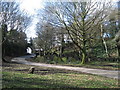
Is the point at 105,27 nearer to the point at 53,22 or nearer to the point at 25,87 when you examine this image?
the point at 53,22

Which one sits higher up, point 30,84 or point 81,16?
point 81,16

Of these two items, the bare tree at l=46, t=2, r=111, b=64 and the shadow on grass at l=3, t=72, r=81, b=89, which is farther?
the bare tree at l=46, t=2, r=111, b=64

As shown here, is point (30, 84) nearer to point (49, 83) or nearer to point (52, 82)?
point (49, 83)

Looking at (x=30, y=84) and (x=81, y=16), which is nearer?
(x=30, y=84)

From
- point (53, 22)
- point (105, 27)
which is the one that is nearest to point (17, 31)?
point (53, 22)

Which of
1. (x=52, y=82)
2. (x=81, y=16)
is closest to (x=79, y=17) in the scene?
(x=81, y=16)

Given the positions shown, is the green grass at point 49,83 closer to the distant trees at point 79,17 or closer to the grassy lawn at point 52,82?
the grassy lawn at point 52,82

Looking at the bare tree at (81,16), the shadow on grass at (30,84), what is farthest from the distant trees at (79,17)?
the shadow on grass at (30,84)

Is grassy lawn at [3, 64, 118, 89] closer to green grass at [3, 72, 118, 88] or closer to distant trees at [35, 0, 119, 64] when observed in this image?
green grass at [3, 72, 118, 88]

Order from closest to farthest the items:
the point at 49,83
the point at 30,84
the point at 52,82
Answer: the point at 30,84
the point at 49,83
the point at 52,82

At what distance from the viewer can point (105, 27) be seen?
19875 mm

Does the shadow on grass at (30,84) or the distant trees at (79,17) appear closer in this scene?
the shadow on grass at (30,84)

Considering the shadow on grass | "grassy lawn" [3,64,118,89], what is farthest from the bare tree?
the shadow on grass

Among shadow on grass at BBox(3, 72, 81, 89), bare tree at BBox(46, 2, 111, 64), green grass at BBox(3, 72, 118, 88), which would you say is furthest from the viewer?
bare tree at BBox(46, 2, 111, 64)
